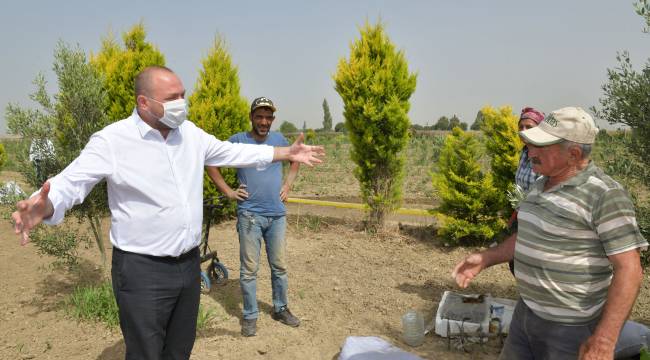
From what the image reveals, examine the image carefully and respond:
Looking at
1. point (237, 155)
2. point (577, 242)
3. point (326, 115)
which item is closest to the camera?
point (577, 242)

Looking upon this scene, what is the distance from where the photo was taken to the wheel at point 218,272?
5574 millimetres

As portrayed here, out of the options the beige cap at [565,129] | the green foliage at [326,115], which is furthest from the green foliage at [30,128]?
the green foliage at [326,115]

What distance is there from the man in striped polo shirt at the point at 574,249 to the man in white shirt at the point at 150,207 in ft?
6.04

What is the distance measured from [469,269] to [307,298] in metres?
2.94

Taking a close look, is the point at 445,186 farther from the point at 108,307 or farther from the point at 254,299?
the point at 108,307

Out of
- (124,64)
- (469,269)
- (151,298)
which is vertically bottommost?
(151,298)

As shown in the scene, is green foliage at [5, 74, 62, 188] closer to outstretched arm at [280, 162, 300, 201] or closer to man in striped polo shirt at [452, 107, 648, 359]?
outstretched arm at [280, 162, 300, 201]

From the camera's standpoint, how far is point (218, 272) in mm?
5734

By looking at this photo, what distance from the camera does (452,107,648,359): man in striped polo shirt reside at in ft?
6.07

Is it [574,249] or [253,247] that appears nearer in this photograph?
[574,249]

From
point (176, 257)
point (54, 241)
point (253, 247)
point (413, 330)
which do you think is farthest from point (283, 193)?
point (54, 241)

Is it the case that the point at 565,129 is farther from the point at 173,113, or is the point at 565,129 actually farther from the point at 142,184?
the point at 142,184

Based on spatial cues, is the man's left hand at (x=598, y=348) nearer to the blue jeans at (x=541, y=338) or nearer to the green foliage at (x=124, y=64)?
the blue jeans at (x=541, y=338)

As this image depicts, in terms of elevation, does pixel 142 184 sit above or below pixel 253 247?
above
